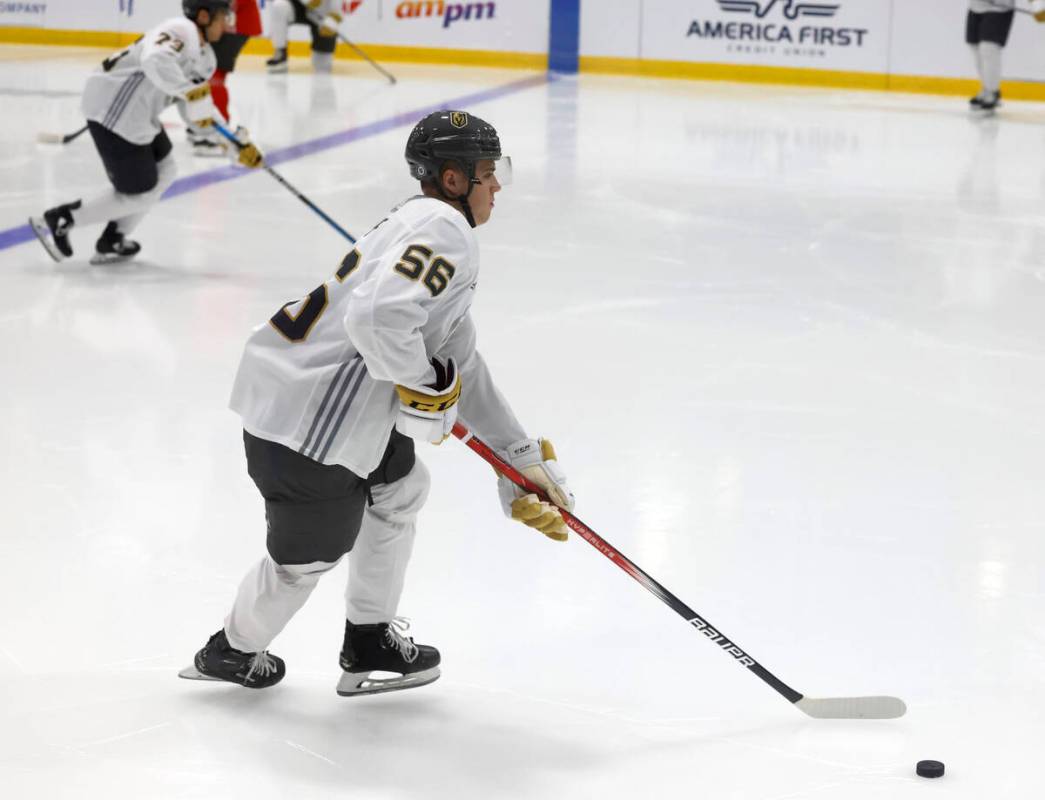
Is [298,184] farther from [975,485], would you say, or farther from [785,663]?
[785,663]

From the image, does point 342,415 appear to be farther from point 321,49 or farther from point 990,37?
point 321,49

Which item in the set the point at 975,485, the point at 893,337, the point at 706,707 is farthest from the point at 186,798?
the point at 893,337

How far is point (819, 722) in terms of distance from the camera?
2473mm

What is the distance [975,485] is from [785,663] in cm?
118

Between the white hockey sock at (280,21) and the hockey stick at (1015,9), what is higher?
the hockey stick at (1015,9)

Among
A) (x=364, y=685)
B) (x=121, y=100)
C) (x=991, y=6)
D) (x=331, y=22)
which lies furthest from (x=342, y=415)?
(x=331, y=22)

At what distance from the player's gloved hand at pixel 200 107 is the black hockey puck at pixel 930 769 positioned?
13.2 ft

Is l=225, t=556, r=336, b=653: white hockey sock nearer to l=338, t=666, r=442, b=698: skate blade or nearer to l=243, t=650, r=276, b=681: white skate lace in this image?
l=243, t=650, r=276, b=681: white skate lace

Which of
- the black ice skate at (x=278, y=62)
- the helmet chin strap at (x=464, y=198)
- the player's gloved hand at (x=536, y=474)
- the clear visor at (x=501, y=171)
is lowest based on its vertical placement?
the black ice skate at (x=278, y=62)

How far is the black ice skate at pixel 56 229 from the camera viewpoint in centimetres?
561

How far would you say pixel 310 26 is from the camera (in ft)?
40.2

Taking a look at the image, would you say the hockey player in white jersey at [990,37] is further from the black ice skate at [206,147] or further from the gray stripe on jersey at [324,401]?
the gray stripe on jersey at [324,401]

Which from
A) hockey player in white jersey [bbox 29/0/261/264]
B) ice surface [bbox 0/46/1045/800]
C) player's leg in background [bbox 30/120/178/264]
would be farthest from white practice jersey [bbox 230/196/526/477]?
player's leg in background [bbox 30/120/178/264]

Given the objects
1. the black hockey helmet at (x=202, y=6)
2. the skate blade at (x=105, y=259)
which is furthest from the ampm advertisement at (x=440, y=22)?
the skate blade at (x=105, y=259)
